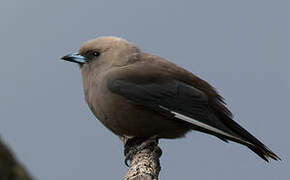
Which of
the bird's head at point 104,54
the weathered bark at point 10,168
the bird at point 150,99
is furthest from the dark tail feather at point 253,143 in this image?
the weathered bark at point 10,168

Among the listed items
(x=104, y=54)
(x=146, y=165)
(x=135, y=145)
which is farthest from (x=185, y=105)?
(x=146, y=165)

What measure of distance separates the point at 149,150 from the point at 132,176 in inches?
49.0

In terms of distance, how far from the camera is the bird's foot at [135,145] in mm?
4617

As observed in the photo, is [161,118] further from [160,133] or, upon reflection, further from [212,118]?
[212,118]

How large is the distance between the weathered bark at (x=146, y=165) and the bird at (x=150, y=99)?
1.26 feet

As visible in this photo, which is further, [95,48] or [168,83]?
[95,48]

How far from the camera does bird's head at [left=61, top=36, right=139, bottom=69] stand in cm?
549

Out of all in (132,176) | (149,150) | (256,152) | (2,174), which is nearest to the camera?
(2,174)

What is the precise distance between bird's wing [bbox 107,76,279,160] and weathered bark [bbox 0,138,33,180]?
12.9 feet

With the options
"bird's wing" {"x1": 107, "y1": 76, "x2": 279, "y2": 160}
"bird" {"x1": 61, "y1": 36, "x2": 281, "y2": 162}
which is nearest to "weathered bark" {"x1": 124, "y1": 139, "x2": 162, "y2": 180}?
"bird" {"x1": 61, "y1": 36, "x2": 281, "y2": 162}

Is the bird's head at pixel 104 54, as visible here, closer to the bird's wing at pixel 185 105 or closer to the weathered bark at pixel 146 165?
the bird's wing at pixel 185 105

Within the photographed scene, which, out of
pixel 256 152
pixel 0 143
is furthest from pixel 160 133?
pixel 0 143

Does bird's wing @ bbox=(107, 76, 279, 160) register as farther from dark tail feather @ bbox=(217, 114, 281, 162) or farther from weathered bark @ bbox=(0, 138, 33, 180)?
weathered bark @ bbox=(0, 138, 33, 180)

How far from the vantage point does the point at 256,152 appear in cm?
501
